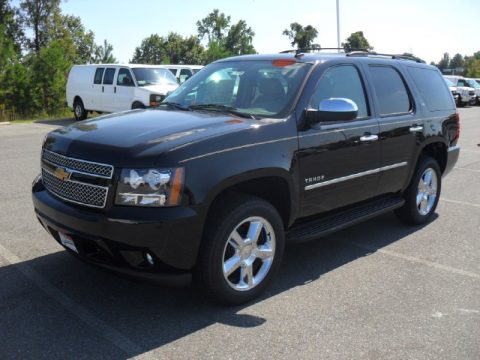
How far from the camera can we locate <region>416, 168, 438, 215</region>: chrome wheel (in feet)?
18.9

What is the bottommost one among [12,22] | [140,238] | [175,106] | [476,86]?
[140,238]

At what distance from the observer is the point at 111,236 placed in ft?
10.5

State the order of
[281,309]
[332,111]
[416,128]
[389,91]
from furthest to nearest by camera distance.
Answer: [416,128]
[389,91]
[332,111]
[281,309]

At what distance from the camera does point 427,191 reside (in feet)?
19.4

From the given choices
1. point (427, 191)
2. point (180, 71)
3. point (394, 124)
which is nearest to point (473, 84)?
point (180, 71)

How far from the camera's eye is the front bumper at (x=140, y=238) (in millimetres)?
3146

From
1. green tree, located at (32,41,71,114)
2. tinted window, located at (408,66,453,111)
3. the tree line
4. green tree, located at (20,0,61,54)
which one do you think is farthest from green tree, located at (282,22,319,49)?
tinted window, located at (408,66,453,111)

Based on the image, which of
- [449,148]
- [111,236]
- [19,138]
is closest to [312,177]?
[111,236]

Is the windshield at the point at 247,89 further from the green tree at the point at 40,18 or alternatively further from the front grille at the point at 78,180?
the green tree at the point at 40,18

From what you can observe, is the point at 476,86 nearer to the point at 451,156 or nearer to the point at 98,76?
the point at 98,76

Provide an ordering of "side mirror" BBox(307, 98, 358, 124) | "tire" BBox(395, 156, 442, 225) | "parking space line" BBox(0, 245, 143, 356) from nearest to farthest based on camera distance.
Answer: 1. "parking space line" BBox(0, 245, 143, 356)
2. "side mirror" BBox(307, 98, 358, 124)
3. "tire" BBox(395, 156, 442, 225)

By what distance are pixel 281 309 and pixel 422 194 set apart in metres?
2.92

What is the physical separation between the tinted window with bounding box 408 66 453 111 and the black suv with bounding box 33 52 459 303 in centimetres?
32

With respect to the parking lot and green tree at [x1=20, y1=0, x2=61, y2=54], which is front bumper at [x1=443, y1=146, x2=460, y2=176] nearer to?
the parking lot
